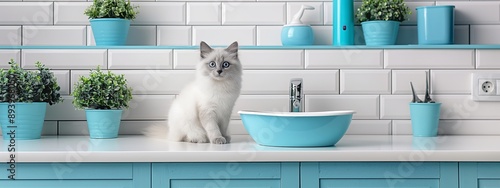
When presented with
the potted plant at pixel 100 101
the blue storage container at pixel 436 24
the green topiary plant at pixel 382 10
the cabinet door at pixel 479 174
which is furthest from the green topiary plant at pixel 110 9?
the cabinet door at pixel 479 174

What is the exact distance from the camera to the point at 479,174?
1.58m

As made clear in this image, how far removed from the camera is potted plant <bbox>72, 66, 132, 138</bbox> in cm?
196

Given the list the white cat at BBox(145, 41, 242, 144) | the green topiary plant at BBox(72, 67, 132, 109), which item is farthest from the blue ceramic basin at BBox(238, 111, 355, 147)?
the green topiary plant at BBox(72, 67, 132, 109)

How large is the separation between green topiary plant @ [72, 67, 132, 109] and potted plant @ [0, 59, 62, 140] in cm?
12

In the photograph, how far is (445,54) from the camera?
211cm

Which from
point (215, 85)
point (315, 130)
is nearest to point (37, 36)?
point (215, 85)

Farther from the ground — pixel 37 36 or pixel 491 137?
pixel 37 36

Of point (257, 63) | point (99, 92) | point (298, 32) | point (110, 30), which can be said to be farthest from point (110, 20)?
point (298, 32)

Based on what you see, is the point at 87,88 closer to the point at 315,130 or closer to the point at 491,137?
the point at 315,130

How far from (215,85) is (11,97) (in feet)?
2.21

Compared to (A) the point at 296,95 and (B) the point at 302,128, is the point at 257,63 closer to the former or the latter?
(A) the point at 296,95

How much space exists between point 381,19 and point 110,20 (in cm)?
94

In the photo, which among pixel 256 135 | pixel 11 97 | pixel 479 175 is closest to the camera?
pixel 479 175

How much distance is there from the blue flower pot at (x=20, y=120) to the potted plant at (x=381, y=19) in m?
1.15
